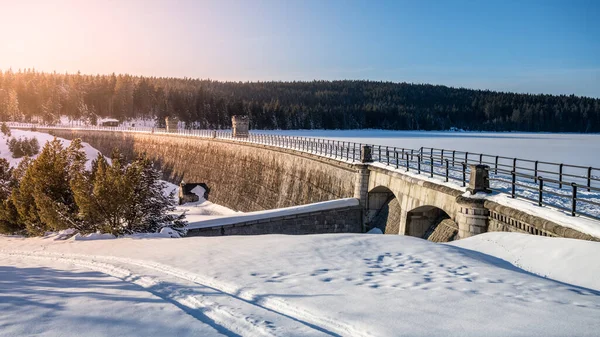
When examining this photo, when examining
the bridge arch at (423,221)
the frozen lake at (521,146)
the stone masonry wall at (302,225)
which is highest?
the frozen lake at (521,146)

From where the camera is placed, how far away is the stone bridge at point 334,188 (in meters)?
15.2

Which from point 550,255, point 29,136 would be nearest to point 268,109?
point 29,136

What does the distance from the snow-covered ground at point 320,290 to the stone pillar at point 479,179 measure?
2583 mm

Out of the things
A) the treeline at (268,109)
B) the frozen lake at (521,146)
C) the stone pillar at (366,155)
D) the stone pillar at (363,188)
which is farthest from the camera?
the treeline at (268,109)

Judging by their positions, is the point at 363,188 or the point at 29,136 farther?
the point at 29,136

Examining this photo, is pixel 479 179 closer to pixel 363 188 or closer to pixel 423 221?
pixel 423 221

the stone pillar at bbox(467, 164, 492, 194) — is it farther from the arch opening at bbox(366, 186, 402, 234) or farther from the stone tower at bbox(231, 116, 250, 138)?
the stone tower at bbox(231, 116, 250, 138)

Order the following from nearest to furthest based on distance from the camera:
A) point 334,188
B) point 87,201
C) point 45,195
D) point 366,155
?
point 87,201
point 45,195
point 366,155
point 334,188

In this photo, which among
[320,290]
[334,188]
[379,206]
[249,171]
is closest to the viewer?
[320,290]

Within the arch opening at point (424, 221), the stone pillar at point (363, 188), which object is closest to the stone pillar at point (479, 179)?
the arch opening at point (424, 221)

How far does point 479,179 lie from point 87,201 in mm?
16221

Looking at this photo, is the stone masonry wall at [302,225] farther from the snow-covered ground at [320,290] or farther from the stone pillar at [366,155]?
the snow-covered ground at [320,290]

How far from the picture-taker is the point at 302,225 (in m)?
25.3

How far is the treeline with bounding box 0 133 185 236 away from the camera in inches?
844
